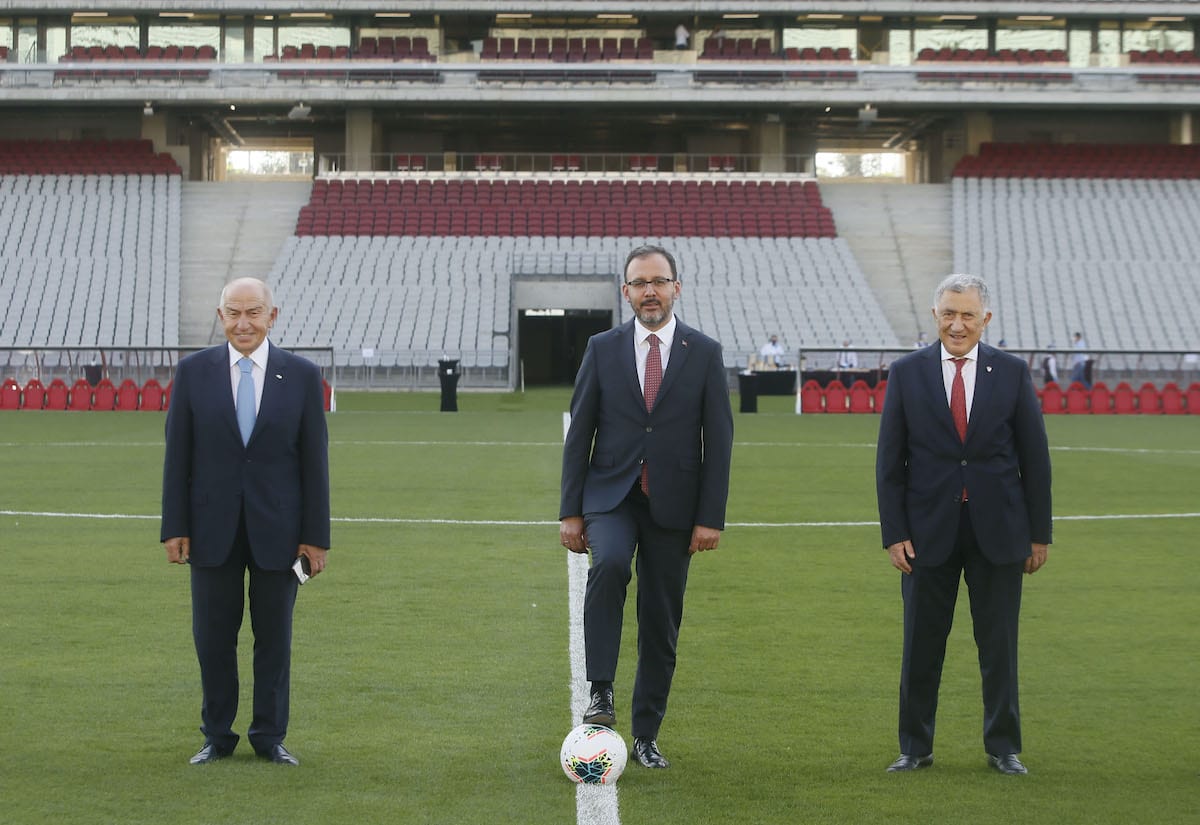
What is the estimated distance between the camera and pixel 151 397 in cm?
3525

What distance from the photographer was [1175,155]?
5950cm

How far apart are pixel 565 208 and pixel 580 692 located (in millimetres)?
48029

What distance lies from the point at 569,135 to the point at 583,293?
54.3ft

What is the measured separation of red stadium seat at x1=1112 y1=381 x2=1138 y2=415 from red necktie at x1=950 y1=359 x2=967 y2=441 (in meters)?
31.4

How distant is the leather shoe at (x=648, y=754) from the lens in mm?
6422

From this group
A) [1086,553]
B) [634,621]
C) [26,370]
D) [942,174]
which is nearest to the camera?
[634,621]

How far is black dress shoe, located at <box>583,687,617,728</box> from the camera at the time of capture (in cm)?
626

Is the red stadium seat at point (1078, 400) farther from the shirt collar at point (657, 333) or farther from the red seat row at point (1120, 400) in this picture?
the shirt collar at point (657, 333)

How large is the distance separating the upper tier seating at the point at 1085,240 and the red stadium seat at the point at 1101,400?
11.3 metres

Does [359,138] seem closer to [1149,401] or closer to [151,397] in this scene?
[151,397]

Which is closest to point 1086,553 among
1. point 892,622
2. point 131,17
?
point 892,622

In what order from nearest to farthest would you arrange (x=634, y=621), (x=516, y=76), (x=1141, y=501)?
(x=634, y=621) → (x=1141, y=501) → (x=516, y=76)

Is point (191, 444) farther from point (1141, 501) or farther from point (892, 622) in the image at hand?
point (1141, 501)

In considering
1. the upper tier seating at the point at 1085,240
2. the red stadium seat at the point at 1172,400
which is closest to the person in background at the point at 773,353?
the upper tier seating at the point at 1085,240
